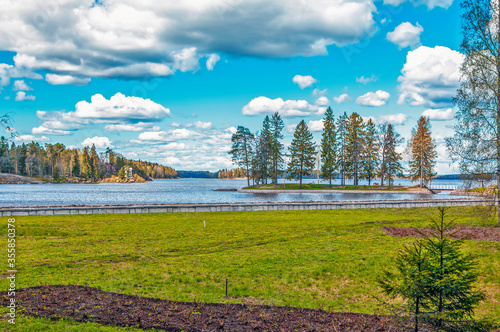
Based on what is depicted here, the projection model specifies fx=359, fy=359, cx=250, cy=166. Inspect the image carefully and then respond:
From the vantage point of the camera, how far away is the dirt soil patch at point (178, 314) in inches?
315

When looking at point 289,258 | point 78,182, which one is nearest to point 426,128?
point 289,258

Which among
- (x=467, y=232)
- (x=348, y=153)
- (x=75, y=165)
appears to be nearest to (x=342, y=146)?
(x=348, y=153)

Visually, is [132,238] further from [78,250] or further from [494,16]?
[494,16]

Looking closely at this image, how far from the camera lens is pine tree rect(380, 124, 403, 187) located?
85.7 m

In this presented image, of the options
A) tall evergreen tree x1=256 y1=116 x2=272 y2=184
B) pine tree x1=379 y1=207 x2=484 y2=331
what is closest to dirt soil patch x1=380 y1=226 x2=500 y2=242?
pine tree x1=379 y1=207 x2=484 y2=331

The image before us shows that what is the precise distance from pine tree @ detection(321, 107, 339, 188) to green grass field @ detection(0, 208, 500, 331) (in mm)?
65388

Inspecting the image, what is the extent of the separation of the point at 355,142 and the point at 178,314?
84257 millimetres

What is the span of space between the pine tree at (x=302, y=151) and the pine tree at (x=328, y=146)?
13.2 ft

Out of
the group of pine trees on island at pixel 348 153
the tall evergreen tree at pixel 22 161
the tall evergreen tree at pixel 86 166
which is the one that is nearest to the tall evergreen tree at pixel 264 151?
the group of pine trees on island at pixel 348 153

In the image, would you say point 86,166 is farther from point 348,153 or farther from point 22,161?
point 348,153

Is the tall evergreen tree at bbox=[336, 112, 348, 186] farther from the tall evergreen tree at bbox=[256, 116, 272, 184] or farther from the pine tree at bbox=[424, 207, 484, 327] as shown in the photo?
the pine tree at bbox=[424, 207, 484, 327]

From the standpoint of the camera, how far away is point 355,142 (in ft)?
288

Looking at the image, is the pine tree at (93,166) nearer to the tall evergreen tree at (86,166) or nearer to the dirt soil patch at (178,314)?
the tall evergreen tree at (86,166)

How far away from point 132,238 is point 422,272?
595 inches
